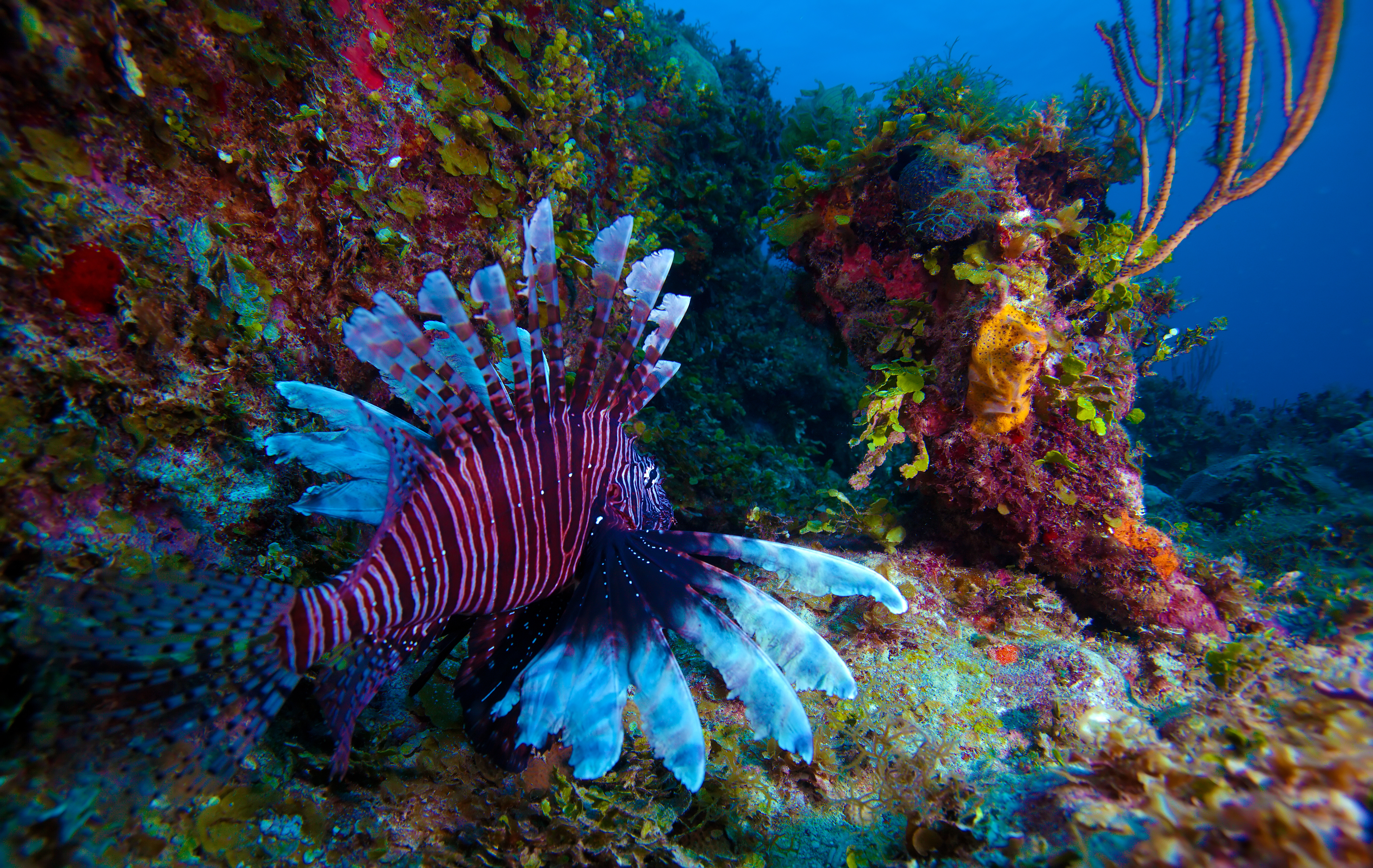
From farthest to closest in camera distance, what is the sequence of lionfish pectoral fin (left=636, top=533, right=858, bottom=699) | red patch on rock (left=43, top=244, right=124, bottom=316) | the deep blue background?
the deep blue background
red patch on rock (left=43, top=244, right=124, bottom=316)
lionfish pectoral fin (left=636, top=533, right=858, bottom=699)

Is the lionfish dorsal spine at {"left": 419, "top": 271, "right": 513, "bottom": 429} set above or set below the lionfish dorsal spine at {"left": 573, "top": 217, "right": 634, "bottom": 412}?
below

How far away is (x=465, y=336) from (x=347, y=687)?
131 centimetres

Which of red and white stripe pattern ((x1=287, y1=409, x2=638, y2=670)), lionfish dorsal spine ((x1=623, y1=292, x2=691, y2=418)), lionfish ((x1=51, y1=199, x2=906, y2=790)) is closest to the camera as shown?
lionfish ((x1=51, y1=199, x2=906, y2=790))

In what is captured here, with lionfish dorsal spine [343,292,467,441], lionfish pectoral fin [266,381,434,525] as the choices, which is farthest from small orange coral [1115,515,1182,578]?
lionfish pectoral fin [266,381,434,525]

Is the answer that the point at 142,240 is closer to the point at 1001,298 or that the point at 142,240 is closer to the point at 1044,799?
the point at 1044,799

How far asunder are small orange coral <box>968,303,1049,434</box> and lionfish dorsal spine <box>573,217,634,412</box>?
2274 mm

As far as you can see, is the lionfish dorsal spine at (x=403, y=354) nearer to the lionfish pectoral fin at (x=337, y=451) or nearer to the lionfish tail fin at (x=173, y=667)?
the lionfish pectoral fin at (x=337, y=451)

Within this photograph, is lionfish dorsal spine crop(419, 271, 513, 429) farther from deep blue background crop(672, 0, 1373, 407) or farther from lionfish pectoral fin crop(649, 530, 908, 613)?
deep blue background crop(672, 0, 1373, 407)

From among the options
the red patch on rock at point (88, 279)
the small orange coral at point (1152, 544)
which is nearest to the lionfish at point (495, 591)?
the red patch on rock at point (88, 279)

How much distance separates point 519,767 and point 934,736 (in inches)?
74.4

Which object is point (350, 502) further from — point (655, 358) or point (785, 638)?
point (785, 638)

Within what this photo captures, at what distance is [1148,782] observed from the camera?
4.27 feet

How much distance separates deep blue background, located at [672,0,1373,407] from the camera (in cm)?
5681

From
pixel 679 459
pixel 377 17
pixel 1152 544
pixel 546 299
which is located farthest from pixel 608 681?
pixel 377 17
